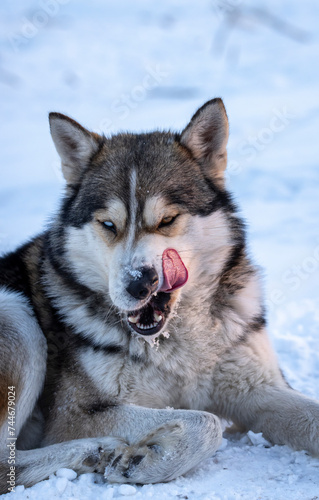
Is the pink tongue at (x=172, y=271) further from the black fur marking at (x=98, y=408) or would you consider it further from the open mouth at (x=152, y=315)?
the black fur marking at (x=98, y=408)

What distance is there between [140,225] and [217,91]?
12.5m

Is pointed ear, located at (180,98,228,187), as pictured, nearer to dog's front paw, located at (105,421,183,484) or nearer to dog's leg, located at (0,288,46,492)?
dog's leg, located at (0,288,46,492)

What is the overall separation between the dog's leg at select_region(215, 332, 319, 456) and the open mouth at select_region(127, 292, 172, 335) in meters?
0.59

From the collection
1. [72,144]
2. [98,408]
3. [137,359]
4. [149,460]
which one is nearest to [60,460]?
[98,408]

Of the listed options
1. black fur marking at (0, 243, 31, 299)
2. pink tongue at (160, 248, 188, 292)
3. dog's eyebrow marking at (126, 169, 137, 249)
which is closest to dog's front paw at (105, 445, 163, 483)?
pink tongue at (160, 248, 188, 292)

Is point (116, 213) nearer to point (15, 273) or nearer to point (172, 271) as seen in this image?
point (172, 271)

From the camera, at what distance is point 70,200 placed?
4043 mm

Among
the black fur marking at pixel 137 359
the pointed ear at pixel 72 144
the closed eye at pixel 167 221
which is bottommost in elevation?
the black fur marking at pixel 137 359

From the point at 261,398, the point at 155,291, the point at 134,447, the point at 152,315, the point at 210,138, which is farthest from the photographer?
the point at 210,138

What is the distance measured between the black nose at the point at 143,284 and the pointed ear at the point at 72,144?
1165 mm

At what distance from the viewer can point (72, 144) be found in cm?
410

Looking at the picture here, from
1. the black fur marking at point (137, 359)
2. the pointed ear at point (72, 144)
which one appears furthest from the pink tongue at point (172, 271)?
the pointed ear at point (72, 144)

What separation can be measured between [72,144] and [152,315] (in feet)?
4.71

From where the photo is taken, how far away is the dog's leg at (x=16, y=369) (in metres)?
3.42
